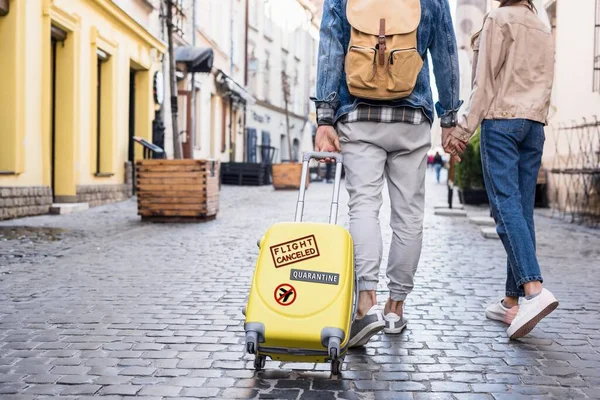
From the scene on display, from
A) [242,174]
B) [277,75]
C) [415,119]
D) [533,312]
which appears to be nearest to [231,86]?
[242,174]

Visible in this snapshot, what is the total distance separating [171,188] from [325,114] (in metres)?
7.14

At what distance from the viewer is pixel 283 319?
2.88 metres

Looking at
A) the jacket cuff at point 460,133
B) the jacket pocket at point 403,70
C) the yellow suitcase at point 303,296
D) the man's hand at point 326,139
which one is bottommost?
the yellow suitcase at point 303,296

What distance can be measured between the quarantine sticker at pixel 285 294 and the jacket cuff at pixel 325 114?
0.85m

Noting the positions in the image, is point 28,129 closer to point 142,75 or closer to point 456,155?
point 142,75

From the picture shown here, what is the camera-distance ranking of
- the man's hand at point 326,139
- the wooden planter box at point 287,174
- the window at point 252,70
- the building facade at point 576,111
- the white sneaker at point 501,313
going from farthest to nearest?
the window at point 252,70 → the wooden planter box at point 287,174 → the building facade at point 576,111 → the white sneaker at point 501,313 → the man's hand at point 326,139

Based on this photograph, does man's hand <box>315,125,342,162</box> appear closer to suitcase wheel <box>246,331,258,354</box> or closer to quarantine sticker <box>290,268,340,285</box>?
quarantine sticker <box>290,268,340,285</box>

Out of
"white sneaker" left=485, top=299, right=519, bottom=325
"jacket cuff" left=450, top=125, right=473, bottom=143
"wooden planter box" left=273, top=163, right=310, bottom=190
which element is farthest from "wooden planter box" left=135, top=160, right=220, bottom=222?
"wooden planter box" left=273, top=163, right=310, bottom=190

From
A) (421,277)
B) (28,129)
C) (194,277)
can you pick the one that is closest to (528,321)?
(421,277)

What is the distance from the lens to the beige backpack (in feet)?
11.1

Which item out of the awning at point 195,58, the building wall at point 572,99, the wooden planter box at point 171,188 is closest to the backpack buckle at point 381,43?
the wooden planter box at point 171,188

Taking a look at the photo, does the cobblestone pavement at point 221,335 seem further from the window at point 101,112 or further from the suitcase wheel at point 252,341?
the window at point 101,112

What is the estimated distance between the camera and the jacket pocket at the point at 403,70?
11.1 feet

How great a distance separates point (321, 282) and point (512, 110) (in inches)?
63.1
